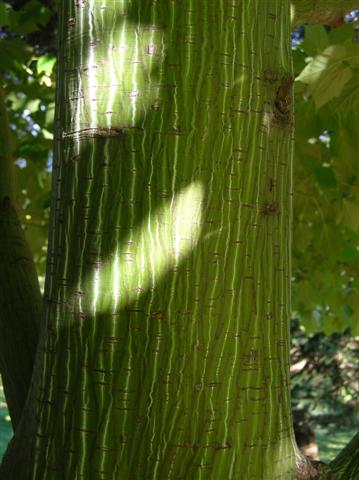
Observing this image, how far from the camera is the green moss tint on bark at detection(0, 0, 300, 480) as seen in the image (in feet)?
3.82

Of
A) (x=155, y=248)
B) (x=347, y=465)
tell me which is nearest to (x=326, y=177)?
(x=347, y=465)

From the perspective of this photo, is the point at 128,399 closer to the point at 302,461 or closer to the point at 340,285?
the point at 302,461

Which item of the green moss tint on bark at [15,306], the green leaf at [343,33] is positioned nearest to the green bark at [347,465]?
the green moss tint on bark at [15,306]

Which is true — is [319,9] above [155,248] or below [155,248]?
above

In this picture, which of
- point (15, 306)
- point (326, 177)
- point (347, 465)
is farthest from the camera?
point (326, 177)

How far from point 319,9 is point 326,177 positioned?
831 millimetres

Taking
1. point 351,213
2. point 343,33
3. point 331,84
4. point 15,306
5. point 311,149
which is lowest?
point 15,306

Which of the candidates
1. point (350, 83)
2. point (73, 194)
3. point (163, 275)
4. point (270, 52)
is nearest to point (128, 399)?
point (163, 275)

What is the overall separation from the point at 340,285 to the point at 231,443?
3275 mm

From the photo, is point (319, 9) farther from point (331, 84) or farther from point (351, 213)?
point (351, 213)

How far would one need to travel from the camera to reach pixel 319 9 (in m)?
2.19

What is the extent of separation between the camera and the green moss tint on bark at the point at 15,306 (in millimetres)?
1709

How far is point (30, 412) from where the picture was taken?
4.38 feet

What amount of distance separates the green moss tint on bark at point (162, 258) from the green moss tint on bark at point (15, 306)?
0.48 metres
